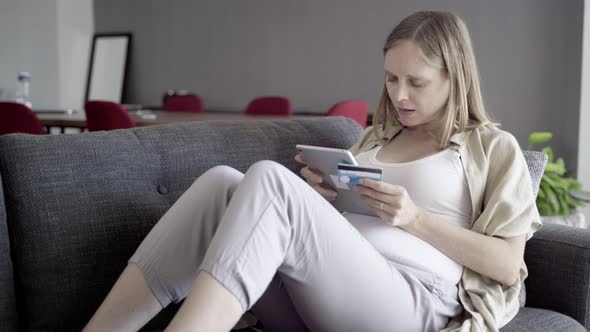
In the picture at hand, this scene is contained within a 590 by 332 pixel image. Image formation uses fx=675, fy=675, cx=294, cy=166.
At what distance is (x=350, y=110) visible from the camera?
4000 mm

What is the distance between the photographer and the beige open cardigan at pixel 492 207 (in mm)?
1532

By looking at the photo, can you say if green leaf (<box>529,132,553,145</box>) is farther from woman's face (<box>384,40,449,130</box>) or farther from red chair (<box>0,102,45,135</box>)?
red chair (<box>0,102,45,135</box>)

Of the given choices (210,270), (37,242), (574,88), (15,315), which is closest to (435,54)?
(210,270)

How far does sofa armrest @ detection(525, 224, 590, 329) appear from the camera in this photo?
1.70 metres

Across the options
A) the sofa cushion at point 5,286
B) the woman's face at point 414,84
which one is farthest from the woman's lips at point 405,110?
the sofa cushion at point 5,286

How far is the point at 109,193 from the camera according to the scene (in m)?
1.63

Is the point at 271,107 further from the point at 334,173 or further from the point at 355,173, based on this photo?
the point at 355,173

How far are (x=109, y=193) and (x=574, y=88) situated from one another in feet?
12.2

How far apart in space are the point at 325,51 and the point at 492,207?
4.29 meters

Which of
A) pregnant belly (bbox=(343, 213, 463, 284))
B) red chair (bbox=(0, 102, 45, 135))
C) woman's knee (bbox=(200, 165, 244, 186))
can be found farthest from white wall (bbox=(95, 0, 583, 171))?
woman's knee (bbox=(200, 165, 244, 186))

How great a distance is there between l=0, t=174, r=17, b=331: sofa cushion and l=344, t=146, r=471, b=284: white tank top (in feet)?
2.60

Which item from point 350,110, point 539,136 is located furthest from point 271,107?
point 539,136

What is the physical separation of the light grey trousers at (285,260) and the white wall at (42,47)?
6.02 meters

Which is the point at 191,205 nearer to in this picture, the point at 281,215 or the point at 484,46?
the point at 281,215
